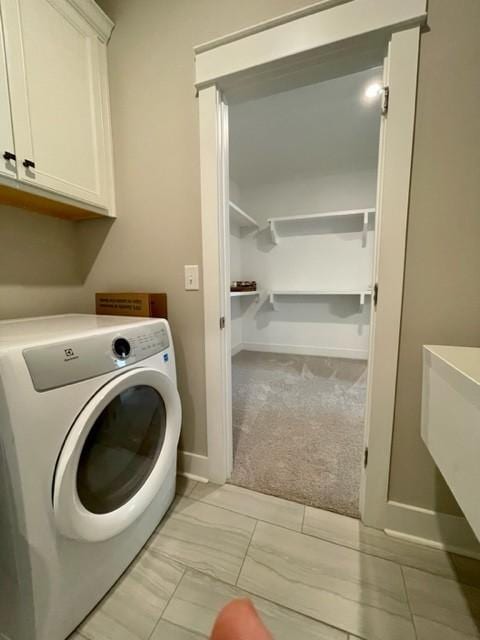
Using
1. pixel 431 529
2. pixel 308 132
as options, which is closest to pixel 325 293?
pixel 308 132

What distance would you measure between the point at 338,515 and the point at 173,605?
2.36 feet

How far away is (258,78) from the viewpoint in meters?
1.03

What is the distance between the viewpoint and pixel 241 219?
124 inches

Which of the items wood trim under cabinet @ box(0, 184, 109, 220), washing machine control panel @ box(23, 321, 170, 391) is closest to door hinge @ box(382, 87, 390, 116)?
washing machine control panel @ box(23, 321, 170, 391)

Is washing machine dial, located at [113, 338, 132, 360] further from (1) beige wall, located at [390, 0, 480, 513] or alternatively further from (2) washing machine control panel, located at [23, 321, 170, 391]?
(1) beige wall, located at [390, 0, 480, 513]

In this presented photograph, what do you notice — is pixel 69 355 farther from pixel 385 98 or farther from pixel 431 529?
pixel 431 529

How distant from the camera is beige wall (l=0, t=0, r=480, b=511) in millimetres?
827

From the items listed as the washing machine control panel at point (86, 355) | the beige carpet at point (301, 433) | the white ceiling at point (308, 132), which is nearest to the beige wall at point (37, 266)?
the washing machine control panel at point (86, 355)

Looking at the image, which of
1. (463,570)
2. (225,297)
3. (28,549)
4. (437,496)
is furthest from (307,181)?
(28,549)

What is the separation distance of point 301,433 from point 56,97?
2126 millimetres

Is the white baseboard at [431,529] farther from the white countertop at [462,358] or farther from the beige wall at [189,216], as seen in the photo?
the white countertop at [462,358]

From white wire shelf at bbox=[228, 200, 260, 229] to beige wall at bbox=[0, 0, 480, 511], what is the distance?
147 centimetres

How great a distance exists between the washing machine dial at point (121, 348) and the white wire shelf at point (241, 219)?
7.09ft

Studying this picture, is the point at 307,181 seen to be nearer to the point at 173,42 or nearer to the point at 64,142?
the point at 173,42
